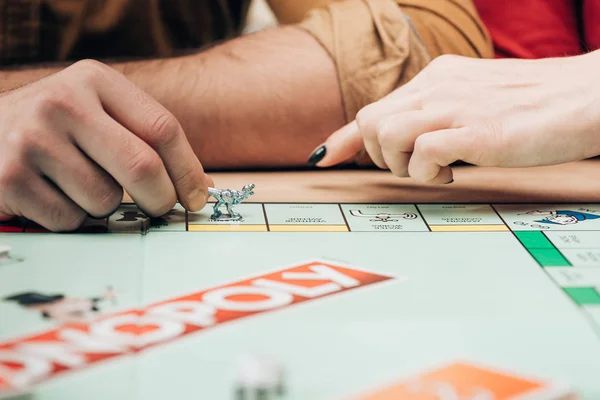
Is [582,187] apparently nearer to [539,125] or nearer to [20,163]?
[539,125]

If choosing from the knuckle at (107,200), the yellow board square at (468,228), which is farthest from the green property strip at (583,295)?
the knuckle at (107,200)

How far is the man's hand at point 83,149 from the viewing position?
0.57 meters

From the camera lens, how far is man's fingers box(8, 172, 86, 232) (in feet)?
1.90

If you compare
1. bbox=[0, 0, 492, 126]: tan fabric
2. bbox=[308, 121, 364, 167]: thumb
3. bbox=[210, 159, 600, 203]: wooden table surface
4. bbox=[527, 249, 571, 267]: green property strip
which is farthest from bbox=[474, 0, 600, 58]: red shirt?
bbox=[527, 249, 571, 267]: green property strip

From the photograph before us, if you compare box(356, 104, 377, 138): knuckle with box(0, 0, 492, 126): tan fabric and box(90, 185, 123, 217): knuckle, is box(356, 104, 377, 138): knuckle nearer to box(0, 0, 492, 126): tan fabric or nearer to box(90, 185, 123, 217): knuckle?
box(0, 0, 492, 126): tan fabric

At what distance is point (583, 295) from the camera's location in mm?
486

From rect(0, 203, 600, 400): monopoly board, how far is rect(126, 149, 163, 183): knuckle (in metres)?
0.05

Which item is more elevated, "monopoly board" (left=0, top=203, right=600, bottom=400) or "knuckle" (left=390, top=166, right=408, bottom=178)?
"knuckle" (left=390, top=166, right=408, bottom=178)

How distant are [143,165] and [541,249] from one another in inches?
12.6

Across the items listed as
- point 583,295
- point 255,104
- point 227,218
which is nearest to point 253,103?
point 255,104

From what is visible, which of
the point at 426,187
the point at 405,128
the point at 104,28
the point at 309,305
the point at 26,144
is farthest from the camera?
the point at 104,28

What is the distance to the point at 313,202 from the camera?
28.1 inches

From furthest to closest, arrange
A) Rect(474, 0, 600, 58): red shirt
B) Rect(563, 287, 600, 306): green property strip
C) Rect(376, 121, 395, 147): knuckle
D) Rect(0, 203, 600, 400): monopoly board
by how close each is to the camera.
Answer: Rect(474, 0, 600, 58): red shirt, Rect(376, 121, 395, 147): knuckle, Rect(563, 287, 600, 306): green property strip, Rect(0, 203, 600, 400): monopoly board

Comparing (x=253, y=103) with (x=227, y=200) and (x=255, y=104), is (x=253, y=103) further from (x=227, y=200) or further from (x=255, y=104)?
(x=227, y=200)
